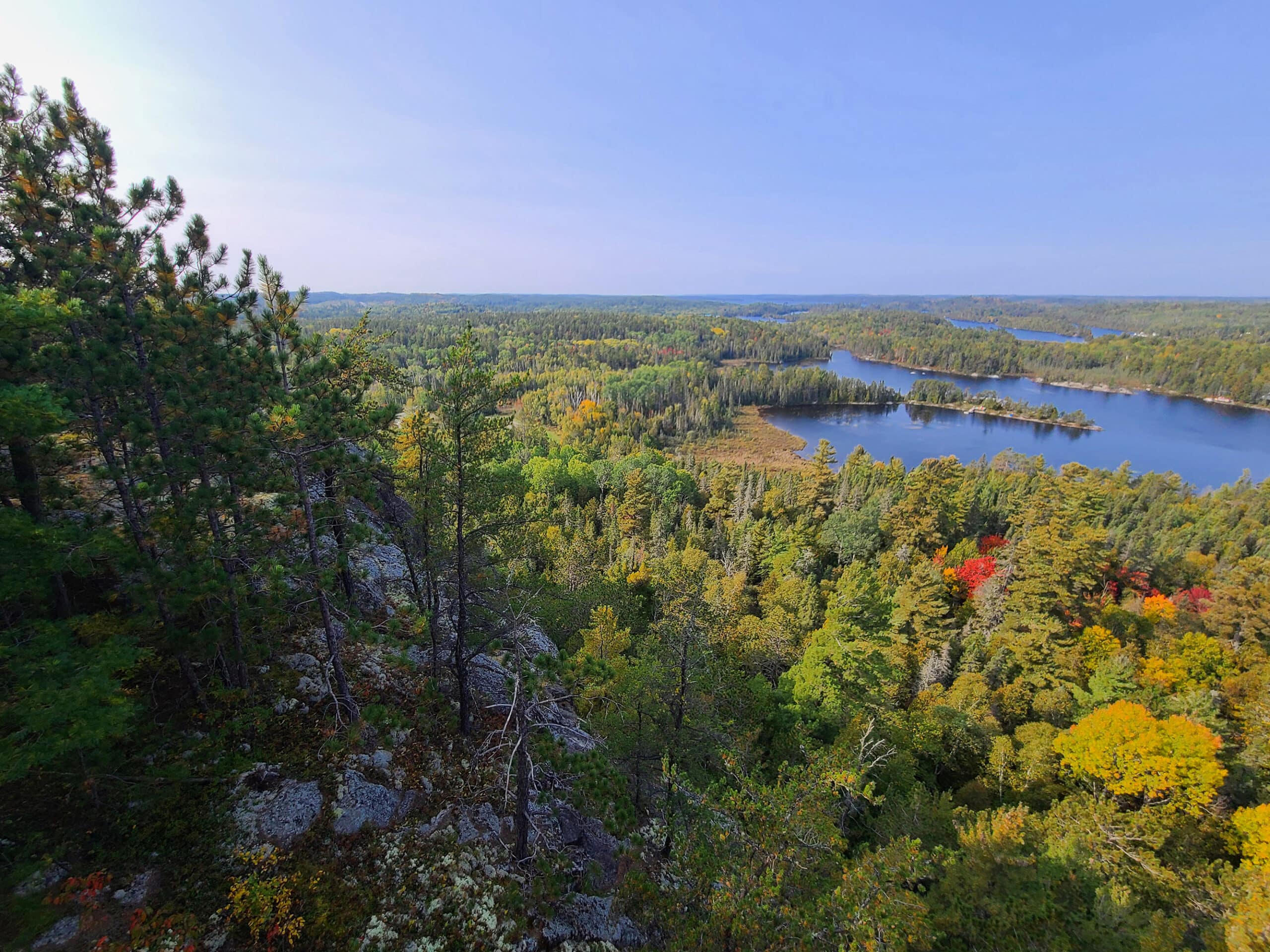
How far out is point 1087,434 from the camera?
104 m

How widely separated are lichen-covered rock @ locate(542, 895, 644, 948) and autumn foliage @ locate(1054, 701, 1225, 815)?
53.2 feet

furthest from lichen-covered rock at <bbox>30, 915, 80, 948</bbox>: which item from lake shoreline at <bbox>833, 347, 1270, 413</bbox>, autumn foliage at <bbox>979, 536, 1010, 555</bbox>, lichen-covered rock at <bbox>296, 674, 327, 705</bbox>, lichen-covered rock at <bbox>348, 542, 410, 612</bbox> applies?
lake shoreline at <bbox>833, 347, 1270, 413</bbox>

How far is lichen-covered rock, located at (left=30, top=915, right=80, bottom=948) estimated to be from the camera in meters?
6.17

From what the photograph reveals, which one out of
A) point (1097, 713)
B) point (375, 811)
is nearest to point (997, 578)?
point (1097, 713)

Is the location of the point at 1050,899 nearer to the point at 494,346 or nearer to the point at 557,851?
the point at 557,851

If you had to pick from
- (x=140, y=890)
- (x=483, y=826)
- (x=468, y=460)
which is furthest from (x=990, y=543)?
(x=140, y=890)

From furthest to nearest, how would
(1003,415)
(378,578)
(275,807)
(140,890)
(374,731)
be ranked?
1. (1003,415)
2. (378,578)
3. (374,731)
4. (275,807)
5. (140,890)

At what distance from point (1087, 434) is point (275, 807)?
13746cm

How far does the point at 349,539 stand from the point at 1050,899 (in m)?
16.4

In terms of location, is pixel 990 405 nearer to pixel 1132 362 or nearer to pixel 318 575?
pixel 1132 362

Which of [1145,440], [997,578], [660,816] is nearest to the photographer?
[660,816]

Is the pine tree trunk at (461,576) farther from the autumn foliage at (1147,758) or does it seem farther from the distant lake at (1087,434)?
the distant lake at (1087,434)

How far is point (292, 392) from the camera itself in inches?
364

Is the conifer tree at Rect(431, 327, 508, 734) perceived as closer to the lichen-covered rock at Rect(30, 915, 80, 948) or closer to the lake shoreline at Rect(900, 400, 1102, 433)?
the lichen-covered rock at Rect(30, 915, 80, 948)
